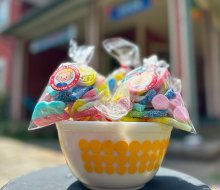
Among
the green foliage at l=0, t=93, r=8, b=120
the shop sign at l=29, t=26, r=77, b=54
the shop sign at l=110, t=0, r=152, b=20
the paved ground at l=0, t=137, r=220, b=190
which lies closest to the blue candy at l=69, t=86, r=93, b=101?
the paved ground at l=0, t=137, r=220, b=190

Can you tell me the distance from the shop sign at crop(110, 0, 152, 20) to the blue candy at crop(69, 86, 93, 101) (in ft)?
17.0

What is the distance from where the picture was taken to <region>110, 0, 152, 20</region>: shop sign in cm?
566

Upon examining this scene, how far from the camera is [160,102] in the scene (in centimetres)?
79

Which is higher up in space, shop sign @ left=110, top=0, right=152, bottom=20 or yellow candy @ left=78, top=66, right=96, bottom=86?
shop sign @ left=110, top=0, right=152, bottom=20

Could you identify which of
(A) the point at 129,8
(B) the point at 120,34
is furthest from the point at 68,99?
(B) the point at 120,34

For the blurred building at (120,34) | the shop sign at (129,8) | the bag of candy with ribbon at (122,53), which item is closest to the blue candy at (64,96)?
the bag of candy with ribbon at (122,53)

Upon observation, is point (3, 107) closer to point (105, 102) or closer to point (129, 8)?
point (129, 8)

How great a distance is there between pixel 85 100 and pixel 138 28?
324 inches

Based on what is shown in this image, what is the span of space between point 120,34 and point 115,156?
28.8 ft

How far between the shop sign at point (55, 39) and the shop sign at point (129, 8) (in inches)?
43.1

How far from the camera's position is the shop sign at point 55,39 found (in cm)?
706

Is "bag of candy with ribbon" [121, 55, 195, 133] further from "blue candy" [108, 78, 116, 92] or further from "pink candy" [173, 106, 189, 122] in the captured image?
"blue candy" [108, 78, 116, 92]

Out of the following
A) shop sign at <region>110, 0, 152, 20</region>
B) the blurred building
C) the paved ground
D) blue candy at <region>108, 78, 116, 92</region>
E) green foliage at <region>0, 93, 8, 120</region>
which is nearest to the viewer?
blue candy at <region>108, 78, 116, 92</region>

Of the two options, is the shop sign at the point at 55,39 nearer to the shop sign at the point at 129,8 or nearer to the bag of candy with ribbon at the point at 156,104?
the shop sign at the point at 129,8
